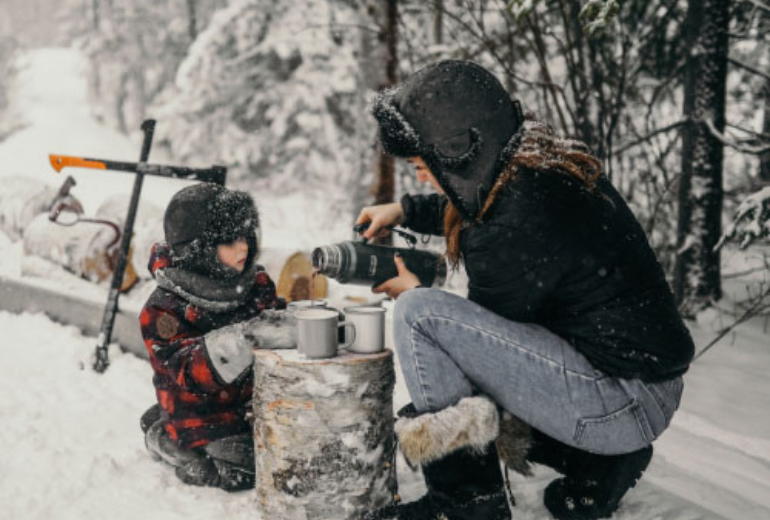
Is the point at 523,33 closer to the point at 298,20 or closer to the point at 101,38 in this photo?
the point at 298,20

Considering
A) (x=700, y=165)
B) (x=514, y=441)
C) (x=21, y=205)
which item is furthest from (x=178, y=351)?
(x=21, y=205)

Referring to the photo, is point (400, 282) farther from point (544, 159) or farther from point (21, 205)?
point (21, 205)

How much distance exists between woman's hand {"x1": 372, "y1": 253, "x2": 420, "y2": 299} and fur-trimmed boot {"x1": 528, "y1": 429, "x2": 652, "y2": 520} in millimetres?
670

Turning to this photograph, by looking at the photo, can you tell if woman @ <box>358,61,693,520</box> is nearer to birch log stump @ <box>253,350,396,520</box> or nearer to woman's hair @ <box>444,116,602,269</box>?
woman's hair @ <box>444,116,602,269</box>

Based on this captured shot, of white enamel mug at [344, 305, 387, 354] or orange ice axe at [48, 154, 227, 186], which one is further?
orange ice axe at [48, 154, 227, 186]

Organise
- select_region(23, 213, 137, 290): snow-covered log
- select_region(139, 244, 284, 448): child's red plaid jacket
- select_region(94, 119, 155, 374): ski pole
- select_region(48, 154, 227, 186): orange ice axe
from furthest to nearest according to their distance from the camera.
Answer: select_region(23, 213, 137, 290): snow-covered log, select_region(94, 119, 155, 374): ski pole, select_region(48, 154, 227, 186): orange ice axe, select_region(139, 244, 284, 448): child's red plaid jacket

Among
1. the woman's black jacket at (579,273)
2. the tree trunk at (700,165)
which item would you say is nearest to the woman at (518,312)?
the woman's black jacket at (579,273)

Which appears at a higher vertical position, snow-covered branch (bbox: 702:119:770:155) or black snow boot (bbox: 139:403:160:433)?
snow-covered branch (bbox: 702:119:770:155)

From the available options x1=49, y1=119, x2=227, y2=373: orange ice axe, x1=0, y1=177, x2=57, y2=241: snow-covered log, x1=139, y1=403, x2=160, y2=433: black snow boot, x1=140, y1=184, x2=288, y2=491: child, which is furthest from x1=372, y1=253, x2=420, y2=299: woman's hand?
x1=0, y1=177, x2=57, y2=241: snow-covered log

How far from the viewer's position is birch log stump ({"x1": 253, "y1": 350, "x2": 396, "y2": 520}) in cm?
204

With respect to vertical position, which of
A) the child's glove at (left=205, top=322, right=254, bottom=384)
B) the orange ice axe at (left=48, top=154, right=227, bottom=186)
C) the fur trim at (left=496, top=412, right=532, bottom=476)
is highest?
the orange ice axe at (left=48, top=154, right=227, bottom=186)

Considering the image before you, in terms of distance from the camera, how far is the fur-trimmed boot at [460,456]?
1.87m

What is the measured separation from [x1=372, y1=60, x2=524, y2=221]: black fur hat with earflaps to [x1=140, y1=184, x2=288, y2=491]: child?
997mm

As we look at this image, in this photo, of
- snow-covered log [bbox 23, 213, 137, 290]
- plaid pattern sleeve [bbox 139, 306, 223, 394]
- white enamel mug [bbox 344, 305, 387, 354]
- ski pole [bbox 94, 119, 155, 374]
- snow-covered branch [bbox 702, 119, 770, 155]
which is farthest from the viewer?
snow-covered log [bbox 23, 213, 137, 290]
